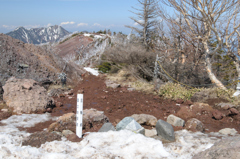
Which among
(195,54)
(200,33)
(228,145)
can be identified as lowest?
(228,145)

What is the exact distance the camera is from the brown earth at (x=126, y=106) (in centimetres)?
541

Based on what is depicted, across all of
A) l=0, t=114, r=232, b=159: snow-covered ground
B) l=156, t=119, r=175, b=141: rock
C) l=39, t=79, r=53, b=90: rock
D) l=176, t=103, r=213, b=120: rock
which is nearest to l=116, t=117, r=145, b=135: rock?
l=0, t=114, r=232, b=159: snow-covered ground

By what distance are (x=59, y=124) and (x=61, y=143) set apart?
2.56 ft

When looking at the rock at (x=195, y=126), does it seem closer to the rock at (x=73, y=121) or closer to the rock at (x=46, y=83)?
the rock at (x=73, y=121)

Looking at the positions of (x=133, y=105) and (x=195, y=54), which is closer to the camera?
(x=133, y=105)

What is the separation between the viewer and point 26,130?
14.0 feet

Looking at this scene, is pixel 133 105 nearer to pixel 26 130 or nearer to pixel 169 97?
pixel 169 97

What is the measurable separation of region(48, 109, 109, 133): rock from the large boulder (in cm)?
155

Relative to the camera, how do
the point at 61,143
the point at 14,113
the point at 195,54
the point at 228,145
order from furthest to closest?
1. the point at 195,54
2. the point at 14,113
3. the point at 61,143
4. the point at 228,145

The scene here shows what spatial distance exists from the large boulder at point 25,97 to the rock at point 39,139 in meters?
2.05

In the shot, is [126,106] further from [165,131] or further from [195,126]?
[165,131]

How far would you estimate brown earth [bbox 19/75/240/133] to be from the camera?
5410 millimetres

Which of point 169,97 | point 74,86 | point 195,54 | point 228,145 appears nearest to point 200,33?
point 195,54

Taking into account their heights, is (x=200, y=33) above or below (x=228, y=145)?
above
